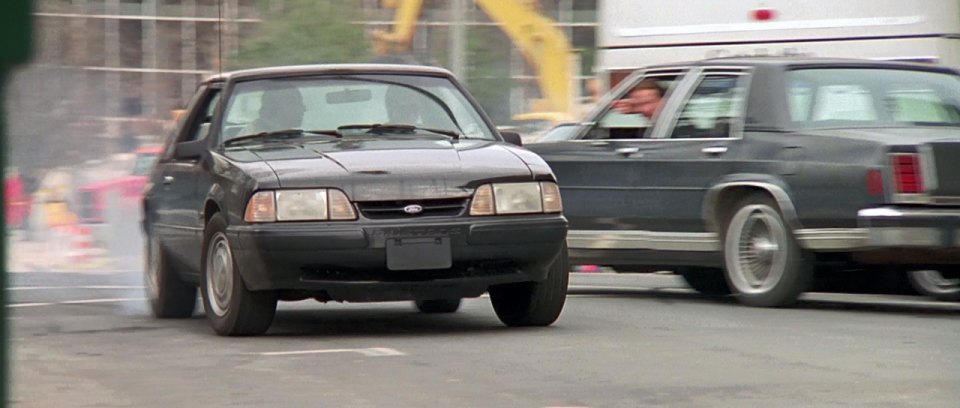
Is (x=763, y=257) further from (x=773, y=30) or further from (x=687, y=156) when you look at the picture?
(x=773, y=30)

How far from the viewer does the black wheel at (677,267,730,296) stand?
39.8ft

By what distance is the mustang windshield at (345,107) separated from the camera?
29.8 feet

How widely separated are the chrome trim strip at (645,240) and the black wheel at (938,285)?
1496 mm

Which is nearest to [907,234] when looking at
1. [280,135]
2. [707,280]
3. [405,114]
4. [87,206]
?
[405,114]

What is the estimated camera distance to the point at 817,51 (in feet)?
49.2

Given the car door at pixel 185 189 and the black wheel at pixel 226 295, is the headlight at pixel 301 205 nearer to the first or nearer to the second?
the black wheel at pixel 226 295

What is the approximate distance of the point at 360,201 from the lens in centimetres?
808

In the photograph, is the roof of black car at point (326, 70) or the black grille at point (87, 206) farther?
the black grille at point (87, 206)

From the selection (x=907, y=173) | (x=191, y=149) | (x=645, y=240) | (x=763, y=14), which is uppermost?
(x=763, y=14)

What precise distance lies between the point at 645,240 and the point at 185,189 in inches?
122

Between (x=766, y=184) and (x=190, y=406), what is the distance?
16.7 feet

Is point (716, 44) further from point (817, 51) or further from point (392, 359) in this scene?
point (392, 359)

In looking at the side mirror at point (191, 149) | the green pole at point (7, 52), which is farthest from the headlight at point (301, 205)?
the green pole at point (7, 52)

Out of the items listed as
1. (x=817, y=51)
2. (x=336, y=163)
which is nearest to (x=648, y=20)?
(x=817, y=51)
